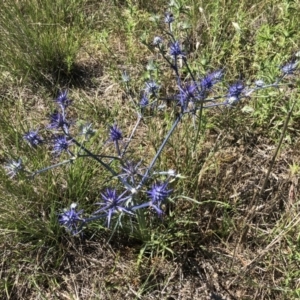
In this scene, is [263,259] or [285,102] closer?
[263,259]

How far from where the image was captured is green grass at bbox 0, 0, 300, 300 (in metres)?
1.64

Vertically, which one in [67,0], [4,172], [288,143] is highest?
[67,0]

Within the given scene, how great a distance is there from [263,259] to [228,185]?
29cm

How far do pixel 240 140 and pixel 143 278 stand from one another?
0.66m

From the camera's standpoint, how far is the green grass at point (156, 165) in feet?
5.37

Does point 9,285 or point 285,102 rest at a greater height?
point 285,102

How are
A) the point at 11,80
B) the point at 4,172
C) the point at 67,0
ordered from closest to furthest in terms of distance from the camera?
the point at 4,172 < the point at 11,80 < the point at 67,0

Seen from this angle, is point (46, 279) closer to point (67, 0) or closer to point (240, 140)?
point (240, 140)

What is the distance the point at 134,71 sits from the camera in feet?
7.09

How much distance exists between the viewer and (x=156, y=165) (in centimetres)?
173

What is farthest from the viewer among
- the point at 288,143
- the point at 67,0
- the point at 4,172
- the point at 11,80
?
the point at 67,0

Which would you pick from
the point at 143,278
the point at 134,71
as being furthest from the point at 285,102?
the point at 143,278

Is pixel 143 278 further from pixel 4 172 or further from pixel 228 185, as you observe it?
pixel 4 172

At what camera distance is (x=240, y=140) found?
76.0 inches
